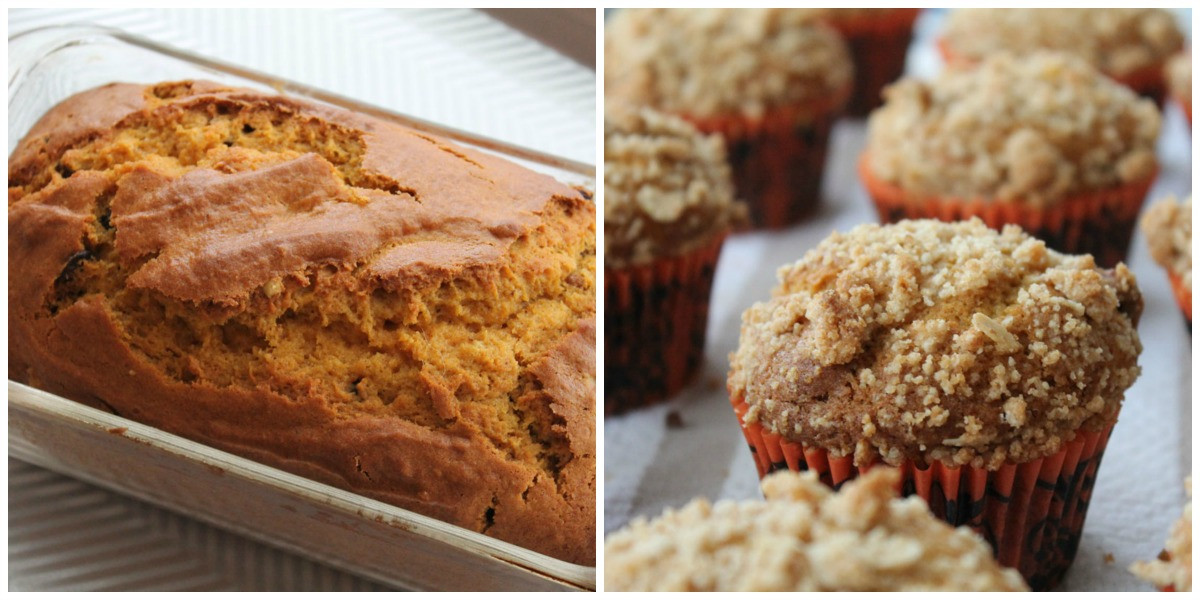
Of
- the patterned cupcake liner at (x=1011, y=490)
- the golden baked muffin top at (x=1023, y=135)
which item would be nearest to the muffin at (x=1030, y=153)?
the golden baked muffin top at (x=1023, y=135)

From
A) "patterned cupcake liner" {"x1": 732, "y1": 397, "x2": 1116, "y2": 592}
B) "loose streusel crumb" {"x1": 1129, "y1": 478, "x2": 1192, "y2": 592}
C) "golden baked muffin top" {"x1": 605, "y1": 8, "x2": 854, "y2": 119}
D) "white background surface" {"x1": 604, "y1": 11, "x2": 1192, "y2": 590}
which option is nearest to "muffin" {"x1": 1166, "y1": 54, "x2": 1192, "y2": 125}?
"white background surface" {"x1": 604, "y1": 11, "x2": 1192, "y2": 590}

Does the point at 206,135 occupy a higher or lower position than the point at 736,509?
higher

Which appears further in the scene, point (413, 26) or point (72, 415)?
point (413, 26)

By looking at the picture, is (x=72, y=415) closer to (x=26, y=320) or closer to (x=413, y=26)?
(x=26, y=320)

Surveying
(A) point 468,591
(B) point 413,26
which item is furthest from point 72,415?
(B) point 413,26

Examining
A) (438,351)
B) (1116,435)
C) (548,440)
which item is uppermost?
(438,351)

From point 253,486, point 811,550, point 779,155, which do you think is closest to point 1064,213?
point 779,155

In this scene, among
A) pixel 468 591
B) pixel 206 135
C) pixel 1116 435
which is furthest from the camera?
pixel 1116 435

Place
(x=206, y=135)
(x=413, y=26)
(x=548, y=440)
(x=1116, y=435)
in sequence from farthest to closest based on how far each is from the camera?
1. (x=413, y=26)
2. (x=1116, y=435)
3. (x=206, y=135)
4. (x=548, y=440)
